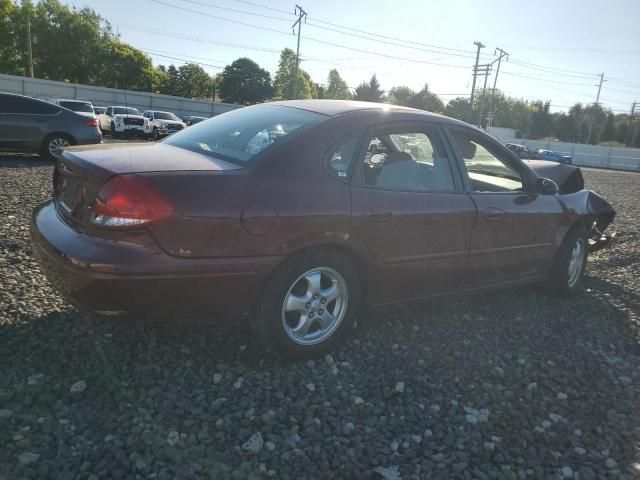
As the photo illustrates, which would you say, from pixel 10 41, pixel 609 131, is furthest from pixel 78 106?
pixel 609 131

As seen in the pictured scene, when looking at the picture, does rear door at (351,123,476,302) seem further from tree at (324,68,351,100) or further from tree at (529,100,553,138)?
tree at (324,68,351,100)

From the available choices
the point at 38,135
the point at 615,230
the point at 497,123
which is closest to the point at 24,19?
the point at 38,135

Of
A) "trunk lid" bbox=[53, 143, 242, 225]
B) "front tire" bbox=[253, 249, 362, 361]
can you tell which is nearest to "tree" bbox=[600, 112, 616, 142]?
"front tire" bbox=[253, 249, 362, 361]

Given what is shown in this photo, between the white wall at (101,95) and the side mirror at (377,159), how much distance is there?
4481 cm

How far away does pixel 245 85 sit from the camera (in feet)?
269

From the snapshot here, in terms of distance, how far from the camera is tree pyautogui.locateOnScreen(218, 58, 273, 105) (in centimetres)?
8169

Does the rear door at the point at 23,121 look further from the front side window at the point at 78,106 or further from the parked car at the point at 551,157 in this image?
the parked car at the point at 551,157

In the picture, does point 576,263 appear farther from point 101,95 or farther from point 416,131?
point 101,95

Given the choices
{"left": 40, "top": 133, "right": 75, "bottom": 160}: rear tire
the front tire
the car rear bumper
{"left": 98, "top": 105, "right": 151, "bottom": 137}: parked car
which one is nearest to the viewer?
the car rear bumper

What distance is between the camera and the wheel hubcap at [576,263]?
4500 millimetres

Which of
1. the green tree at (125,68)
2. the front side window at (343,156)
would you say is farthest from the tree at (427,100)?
the front side window at (343,156)

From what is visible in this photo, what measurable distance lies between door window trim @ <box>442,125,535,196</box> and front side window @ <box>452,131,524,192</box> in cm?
2

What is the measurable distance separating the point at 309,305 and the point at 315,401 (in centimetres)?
55

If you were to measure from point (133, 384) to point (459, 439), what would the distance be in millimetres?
1685
